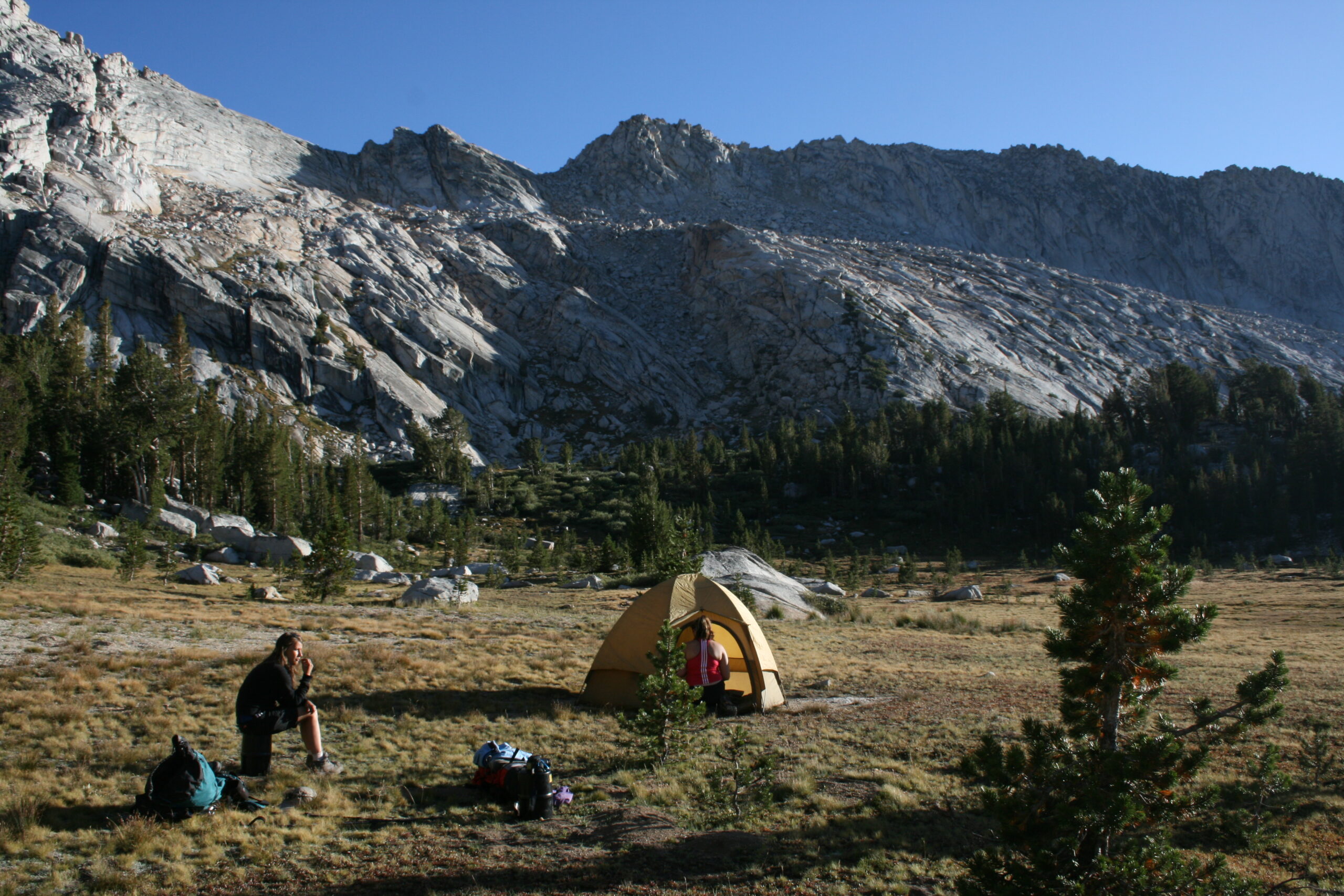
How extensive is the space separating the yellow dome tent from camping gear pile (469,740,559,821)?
4.69 metres

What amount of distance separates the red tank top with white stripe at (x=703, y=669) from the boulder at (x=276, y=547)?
40.1m

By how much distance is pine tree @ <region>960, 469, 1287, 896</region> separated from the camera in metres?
5.61

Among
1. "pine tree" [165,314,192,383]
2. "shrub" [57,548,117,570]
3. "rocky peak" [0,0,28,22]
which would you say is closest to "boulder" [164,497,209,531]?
"shrub" [57,548,117,570]

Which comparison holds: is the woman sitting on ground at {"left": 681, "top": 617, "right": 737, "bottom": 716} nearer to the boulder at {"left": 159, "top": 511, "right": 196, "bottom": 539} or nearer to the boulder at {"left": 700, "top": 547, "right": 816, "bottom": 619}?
the boulder at {"left": 700, "top": 547, "right": 816, "bottom": 619}

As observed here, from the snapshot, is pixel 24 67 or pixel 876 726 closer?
pixel 876 726

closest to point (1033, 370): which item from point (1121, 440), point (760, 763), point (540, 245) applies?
point (1121, 440)

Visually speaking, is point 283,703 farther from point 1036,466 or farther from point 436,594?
point 1036,466

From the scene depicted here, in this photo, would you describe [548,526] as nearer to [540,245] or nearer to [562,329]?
[562,329]

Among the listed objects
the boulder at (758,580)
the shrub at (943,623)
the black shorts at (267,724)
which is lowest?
the shrub at (943,623)

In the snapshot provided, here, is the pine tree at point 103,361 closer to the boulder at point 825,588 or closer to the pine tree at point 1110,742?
the boulder at point 825,588

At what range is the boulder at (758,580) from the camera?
32.1 meters

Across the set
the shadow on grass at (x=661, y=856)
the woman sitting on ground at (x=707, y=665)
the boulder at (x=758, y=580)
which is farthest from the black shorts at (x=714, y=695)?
the boulder at (x=758, y=580)

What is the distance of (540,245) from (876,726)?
161 m

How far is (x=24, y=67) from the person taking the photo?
12425 cm
